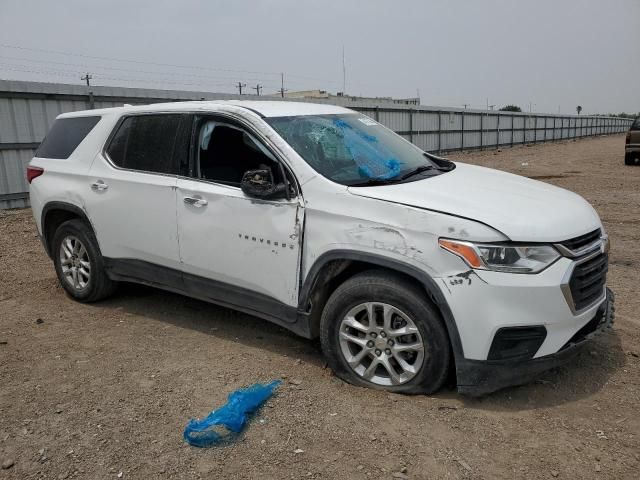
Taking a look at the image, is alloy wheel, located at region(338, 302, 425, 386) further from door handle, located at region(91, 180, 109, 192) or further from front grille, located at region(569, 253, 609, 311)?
door handle, located at region(91, 180, 109, 192)

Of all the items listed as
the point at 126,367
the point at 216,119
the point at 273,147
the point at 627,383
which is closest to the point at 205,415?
the point at 126,367

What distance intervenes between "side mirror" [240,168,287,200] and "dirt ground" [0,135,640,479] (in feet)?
3.85

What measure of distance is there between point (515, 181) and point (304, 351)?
195 centimetres

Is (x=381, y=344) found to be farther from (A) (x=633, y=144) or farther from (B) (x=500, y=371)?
(A) (x=633, y=144)

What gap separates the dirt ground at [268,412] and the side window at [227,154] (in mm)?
1279

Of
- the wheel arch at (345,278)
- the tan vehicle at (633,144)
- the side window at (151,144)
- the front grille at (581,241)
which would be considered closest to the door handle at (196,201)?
the side window at (151,144)

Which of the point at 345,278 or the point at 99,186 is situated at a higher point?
the point at 99,186

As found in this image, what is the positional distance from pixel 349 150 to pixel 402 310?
1.26 meters

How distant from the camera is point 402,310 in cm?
313

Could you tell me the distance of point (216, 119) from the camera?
158 inches

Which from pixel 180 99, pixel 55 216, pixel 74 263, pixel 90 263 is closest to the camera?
pixel 90 263

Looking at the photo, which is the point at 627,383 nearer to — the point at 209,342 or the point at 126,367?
the point at 209,342

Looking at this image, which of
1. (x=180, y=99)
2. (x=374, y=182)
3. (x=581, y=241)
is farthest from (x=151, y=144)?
(x=180, y=99)

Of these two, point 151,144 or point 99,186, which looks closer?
point 151,144
